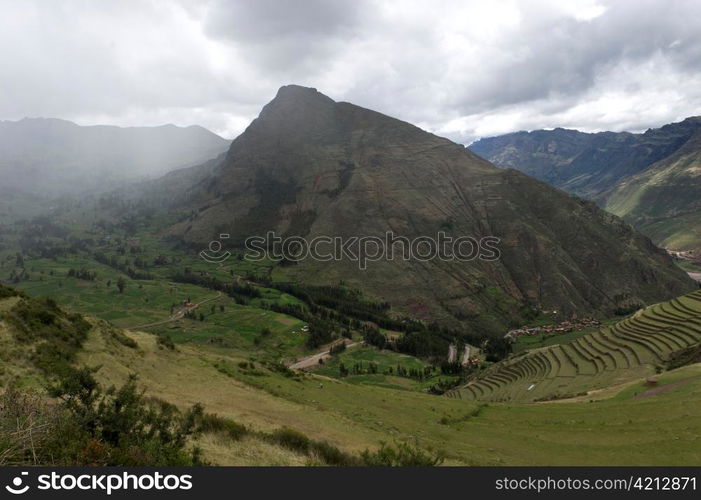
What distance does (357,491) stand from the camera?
32.3 ft

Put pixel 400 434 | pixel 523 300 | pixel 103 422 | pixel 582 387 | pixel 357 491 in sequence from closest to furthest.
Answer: pixel 357 491 → pixel 103 422 → pixel 400 434 → pixel 582 387 → pixel 523 300

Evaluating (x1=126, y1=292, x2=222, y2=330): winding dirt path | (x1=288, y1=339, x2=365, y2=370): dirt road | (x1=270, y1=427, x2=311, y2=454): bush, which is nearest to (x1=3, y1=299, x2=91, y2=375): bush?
(x1=270, y1=427, x2=311, y2=454): bush

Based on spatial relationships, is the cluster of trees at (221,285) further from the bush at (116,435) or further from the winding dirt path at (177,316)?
the bush at (116,435)

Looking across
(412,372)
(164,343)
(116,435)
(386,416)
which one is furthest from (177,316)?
(116,435)

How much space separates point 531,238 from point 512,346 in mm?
77643

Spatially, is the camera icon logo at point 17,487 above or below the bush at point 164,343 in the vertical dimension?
above

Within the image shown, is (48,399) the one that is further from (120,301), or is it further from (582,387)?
(120,301)

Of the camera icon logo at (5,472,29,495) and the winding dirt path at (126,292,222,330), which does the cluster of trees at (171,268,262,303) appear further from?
the camera icon logo at (5,472,29,495)

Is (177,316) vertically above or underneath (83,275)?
underneath

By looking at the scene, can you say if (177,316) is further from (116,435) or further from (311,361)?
(116,435)

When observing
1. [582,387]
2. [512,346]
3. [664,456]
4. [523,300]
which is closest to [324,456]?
[664,456]

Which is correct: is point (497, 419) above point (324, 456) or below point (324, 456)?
below

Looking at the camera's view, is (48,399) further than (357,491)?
Yes
